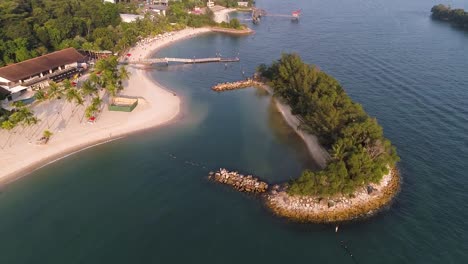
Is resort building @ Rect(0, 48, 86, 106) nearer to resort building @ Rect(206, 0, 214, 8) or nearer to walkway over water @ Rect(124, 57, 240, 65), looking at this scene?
walkway over water @ Rect(124, 57, 240, 65)

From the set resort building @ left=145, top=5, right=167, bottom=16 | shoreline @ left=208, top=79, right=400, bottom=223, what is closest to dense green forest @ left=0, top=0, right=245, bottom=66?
resort building @ left=145, top=5, right=167, bottom=16

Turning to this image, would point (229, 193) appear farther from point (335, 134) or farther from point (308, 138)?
point (308, 138)

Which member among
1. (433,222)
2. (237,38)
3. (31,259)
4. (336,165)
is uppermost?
(237,38)

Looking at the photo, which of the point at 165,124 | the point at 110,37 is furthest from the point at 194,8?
the point at 165,124

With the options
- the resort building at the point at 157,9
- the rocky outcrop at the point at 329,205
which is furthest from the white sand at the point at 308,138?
the resort building at the point at 157,9

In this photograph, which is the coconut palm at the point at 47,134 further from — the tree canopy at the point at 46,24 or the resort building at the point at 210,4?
the resort building at the point at 210,4

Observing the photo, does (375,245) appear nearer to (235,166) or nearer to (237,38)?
(235,166)

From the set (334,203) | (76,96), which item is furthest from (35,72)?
(334,203)
